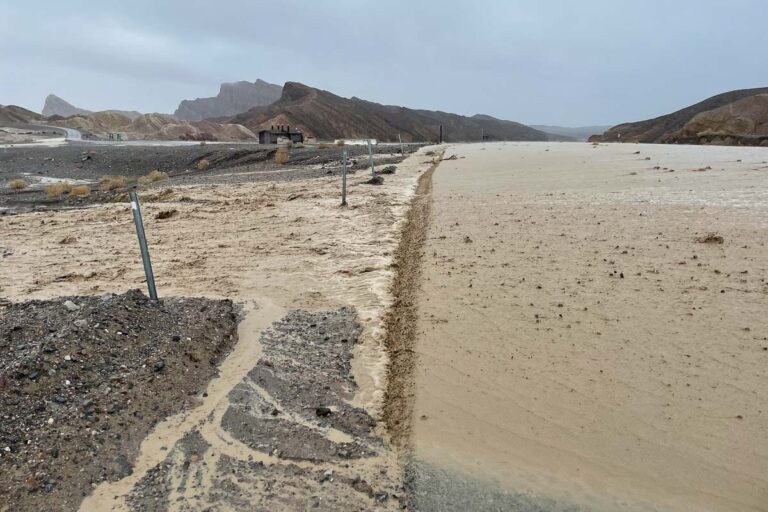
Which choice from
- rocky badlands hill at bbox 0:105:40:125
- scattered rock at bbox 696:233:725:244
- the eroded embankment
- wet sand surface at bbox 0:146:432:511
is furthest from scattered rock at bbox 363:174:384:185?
rocky badlands hill at bbox 0:105:40:125

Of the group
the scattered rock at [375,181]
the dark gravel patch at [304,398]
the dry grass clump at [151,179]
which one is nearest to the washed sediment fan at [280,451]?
the dark gravel patch at [304,398]

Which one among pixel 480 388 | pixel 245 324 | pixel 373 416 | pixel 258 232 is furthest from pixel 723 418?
pixel 258 232

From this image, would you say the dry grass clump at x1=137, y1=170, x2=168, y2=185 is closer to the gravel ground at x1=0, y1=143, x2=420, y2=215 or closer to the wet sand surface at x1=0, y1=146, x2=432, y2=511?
the gravel ground at x1=0, y1=143, x2=420, y2=215

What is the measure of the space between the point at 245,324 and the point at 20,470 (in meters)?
2.80

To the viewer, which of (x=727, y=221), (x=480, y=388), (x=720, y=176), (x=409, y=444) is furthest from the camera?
(x=720, y=176)

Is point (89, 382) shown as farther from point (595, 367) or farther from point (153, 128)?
point (153, 128)

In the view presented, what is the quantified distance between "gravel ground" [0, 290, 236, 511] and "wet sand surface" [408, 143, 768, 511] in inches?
75.3

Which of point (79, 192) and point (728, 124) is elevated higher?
point (728, 124)

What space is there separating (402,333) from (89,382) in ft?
9.16

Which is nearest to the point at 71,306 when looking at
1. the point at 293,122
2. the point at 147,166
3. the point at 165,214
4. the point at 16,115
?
the point at 165,214

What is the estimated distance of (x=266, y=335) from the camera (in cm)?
562

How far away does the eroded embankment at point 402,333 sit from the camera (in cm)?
407

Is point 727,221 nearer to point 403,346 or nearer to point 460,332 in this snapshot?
point 460,332

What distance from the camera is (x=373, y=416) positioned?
411 cm
